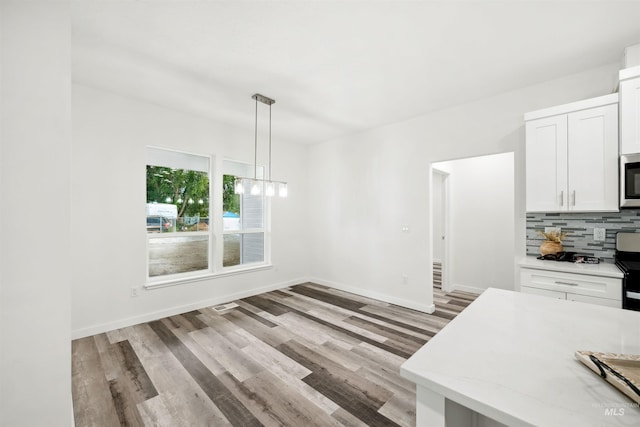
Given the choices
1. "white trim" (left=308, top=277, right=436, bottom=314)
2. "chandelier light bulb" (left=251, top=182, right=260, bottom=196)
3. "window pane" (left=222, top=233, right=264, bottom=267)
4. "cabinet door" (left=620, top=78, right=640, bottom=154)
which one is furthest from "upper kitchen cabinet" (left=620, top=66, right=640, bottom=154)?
"window pane" (left=222, top=233, right=264, bottom=267)

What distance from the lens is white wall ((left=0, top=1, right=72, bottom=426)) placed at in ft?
4.47

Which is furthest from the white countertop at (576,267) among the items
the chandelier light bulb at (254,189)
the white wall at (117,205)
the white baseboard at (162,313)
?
the white wall at (117,205)

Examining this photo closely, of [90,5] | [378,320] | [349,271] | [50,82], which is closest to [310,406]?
[378,320]

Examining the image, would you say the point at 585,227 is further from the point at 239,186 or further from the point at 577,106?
the point at 239,186

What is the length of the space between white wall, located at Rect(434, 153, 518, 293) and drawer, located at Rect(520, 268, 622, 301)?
6.63 feet

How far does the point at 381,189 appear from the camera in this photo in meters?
4.34

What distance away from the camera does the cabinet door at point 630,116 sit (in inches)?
82.9

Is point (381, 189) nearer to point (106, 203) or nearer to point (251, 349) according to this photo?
point (251, 349)

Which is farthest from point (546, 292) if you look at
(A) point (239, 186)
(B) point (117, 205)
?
(B) point (117, 205)

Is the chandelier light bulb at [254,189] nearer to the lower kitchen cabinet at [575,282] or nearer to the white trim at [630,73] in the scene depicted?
the lower kitchen cabinet at [575,282]

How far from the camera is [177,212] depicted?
12.5 feet

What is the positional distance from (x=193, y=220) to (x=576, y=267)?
14.5 feet

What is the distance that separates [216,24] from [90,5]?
2.73ft

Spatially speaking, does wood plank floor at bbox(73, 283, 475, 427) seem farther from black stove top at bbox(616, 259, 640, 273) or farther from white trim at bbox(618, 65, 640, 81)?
white trim at bbox(618, 65, 640, 81)
